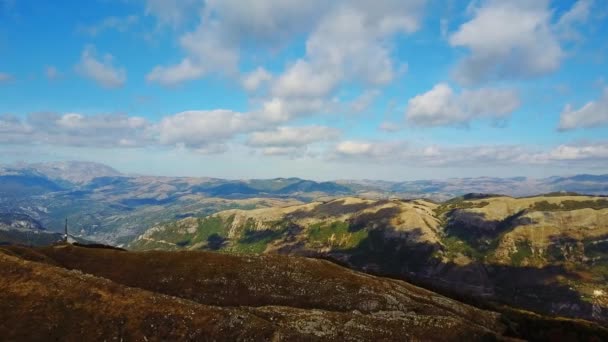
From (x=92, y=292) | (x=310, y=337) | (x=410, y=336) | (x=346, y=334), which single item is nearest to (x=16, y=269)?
(x=92, y=292)

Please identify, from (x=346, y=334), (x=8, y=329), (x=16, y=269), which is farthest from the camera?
(x=16, y=269)

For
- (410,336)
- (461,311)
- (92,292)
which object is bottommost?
(461,311)

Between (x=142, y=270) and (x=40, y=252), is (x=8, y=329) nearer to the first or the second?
(x=142, y=270)

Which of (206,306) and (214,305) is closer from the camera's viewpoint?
(206,306)

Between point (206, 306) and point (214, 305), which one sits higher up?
point (206, 306)

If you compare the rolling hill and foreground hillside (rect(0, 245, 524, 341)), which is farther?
the rolling hill

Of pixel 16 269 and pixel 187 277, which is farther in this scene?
pixel 187 277

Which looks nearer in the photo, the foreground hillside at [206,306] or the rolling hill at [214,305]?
the foreground hillside at [206,306]

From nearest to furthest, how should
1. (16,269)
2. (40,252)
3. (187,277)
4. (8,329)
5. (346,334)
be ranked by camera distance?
(8,329) < (346,334) < (16,269) < (187,277) < (40,252)
